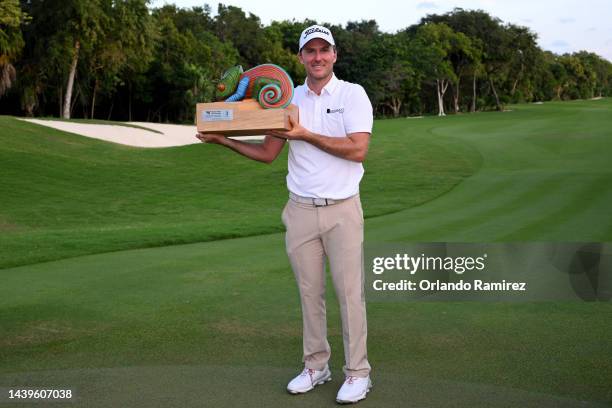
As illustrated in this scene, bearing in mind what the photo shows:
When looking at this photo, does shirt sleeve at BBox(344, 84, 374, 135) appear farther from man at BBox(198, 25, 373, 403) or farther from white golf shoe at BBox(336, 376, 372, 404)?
white golf shoe at BBox(336, 376, 372, 404)

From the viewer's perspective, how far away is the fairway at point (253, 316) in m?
4.47

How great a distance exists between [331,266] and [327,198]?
43 cm

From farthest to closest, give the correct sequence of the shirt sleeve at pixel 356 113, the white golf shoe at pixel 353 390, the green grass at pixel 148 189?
the green grass at pixel 148 189
the shirt sleeve at pixel 356 113
the white golf shoe at pixel 353 390

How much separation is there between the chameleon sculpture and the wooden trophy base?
6cm

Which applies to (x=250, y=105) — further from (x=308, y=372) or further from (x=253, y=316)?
(x=253, y=316)

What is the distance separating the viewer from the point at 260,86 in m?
4.61

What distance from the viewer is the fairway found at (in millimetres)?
4473

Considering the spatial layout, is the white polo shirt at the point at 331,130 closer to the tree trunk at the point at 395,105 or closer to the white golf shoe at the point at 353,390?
the white golf shoe at the point at 353,390

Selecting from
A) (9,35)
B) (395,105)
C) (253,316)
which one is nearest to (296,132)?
(253,316)

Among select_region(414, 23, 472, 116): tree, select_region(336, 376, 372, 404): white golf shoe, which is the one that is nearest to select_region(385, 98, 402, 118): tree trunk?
select_region(414, 23, 472, 116): tree

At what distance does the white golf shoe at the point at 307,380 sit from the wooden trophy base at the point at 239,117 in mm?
1445

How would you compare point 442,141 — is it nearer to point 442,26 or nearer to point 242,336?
point 242,336

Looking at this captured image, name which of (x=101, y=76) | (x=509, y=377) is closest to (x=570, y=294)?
(x=509, y=377)

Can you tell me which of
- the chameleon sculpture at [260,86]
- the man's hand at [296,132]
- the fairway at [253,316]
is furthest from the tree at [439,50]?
the man's hand at [296,132]
